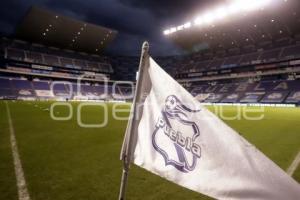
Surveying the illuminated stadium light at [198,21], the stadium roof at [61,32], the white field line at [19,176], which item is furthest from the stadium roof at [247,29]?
the white field line at [19,176]

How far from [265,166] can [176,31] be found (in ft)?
195

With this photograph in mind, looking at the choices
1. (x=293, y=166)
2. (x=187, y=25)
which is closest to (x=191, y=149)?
(x=293, y=166)

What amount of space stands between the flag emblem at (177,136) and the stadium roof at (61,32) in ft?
182

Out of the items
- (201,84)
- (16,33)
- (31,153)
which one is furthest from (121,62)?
(31,153)

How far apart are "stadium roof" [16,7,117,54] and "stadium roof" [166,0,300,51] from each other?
19.3 metres

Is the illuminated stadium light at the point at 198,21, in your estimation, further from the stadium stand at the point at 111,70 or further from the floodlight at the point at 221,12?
the stadium stand at the point at 111,70

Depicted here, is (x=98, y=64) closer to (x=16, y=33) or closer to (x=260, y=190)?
(x=16, y=33)

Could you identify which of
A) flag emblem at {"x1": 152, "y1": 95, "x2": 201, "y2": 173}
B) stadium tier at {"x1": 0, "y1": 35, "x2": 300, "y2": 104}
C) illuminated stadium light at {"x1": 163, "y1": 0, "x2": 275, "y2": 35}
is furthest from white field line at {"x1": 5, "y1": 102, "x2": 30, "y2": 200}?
stadium tier at {"x1": 0, "y1": 35, "x2": 300, "y2": 104}

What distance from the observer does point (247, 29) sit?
5519 centimetres

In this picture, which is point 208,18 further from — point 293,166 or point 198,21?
point 293,166

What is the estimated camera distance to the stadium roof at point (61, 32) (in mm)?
54625

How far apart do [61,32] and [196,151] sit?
2603 inches

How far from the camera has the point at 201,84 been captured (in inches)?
2968

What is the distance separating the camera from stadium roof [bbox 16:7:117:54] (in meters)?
54.6
